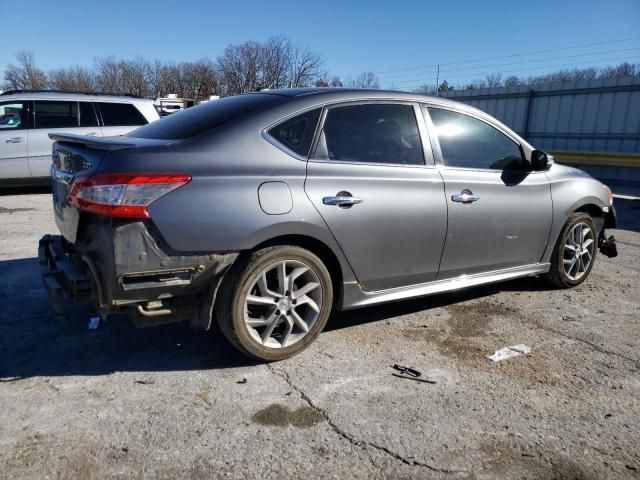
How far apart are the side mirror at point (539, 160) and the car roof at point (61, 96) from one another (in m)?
8.09

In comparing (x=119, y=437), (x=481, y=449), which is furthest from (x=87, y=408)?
(x=481, y=449)

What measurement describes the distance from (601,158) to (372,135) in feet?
44.5

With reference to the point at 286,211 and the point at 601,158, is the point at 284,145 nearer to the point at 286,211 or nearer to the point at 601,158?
the point at 286,211

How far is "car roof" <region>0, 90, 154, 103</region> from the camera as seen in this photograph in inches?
374

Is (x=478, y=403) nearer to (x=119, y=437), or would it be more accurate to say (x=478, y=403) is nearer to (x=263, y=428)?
(x=263, y=428)

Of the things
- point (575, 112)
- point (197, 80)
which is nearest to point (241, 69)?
point (197, 80)

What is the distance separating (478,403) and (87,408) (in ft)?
7.15

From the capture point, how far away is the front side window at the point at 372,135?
11.8ft

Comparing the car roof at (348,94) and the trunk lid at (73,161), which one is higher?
the car roof at (348,94)

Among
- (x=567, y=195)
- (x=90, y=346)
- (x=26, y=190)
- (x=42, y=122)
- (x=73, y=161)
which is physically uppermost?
(x=42, y=122)

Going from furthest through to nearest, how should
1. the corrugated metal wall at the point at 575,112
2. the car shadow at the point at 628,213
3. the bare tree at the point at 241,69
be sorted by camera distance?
the bare tree at the point at 241,69 → the corrugated metal wall at the point at 575,112 → the car shadow at the point at 628,213

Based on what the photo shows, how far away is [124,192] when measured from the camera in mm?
2844

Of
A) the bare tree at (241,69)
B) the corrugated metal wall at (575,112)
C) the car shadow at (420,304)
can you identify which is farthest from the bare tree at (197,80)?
the car shadow at (420,304)

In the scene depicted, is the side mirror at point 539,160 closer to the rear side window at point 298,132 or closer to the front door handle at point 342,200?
the front door handle at point 342,200
